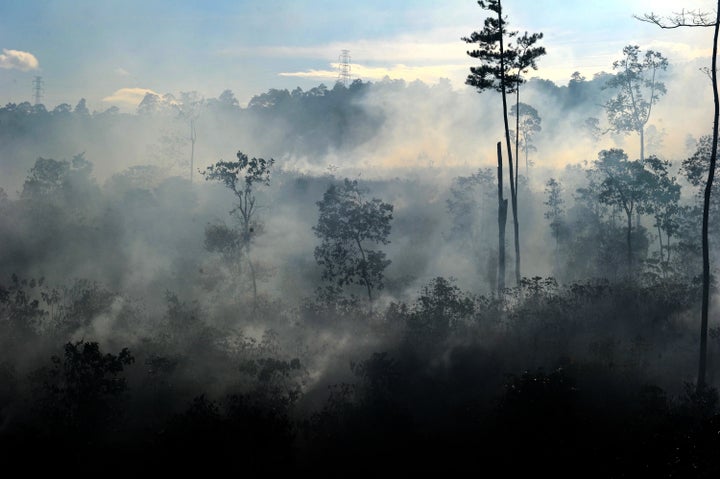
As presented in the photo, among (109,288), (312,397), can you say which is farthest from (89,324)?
(312,397)

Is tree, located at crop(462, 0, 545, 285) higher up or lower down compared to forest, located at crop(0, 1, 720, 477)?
A: higher up

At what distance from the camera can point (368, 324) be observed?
1604 inches

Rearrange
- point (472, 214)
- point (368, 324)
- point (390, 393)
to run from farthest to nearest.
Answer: point (472, 214)
point (368, 324)
point (390, 393)

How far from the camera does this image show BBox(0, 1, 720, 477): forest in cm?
2558

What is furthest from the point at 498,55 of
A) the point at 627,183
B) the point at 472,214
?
the point at 472,214

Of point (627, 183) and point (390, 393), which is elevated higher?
point (627, 183)

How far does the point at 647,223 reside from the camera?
2997 inches

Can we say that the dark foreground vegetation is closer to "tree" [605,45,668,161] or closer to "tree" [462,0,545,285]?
"tree" [462,0,545,285]

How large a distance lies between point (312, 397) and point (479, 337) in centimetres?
1017

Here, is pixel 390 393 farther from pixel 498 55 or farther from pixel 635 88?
pixel 635 88

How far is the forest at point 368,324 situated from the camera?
25.6 m

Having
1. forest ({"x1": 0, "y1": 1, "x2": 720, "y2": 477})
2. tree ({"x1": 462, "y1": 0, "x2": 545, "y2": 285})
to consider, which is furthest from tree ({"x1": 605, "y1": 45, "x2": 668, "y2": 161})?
tree ({"x1": 462, "y1": 0, "x2": 545, "y2": 285})

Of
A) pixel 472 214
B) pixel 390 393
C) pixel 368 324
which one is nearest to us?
pixel 390 393

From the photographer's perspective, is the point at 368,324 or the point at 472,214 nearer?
the point at 368,324
